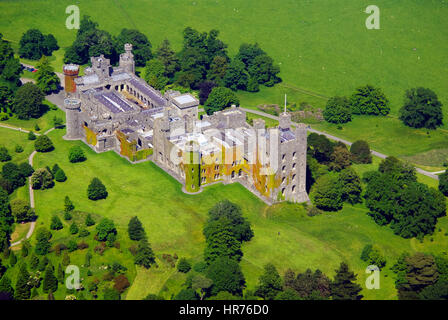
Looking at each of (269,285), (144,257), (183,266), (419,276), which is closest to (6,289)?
(144,257)

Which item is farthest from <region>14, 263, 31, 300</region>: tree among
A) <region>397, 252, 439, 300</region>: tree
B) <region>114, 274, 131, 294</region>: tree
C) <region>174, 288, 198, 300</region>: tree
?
<region>397, 252, 439, 300</region>: tree

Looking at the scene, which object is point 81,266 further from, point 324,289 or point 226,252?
point 324,289

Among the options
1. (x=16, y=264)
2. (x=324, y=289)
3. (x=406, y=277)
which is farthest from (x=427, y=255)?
(x=16, y=264)

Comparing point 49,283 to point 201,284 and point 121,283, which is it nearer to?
point 121,283

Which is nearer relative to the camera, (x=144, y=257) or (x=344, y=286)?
(x=344, y=286)

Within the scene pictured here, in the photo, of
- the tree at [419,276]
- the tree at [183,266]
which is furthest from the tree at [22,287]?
the tree at [419,276]

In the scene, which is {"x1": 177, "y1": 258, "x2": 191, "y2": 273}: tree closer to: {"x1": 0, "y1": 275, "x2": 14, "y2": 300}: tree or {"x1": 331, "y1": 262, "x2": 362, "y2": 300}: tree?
{"x1": 331, "y1": 262, "x2": 362, "y2": 300}: tree

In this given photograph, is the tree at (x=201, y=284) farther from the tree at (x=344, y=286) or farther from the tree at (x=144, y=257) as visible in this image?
the tree at (x=344, y=286)
